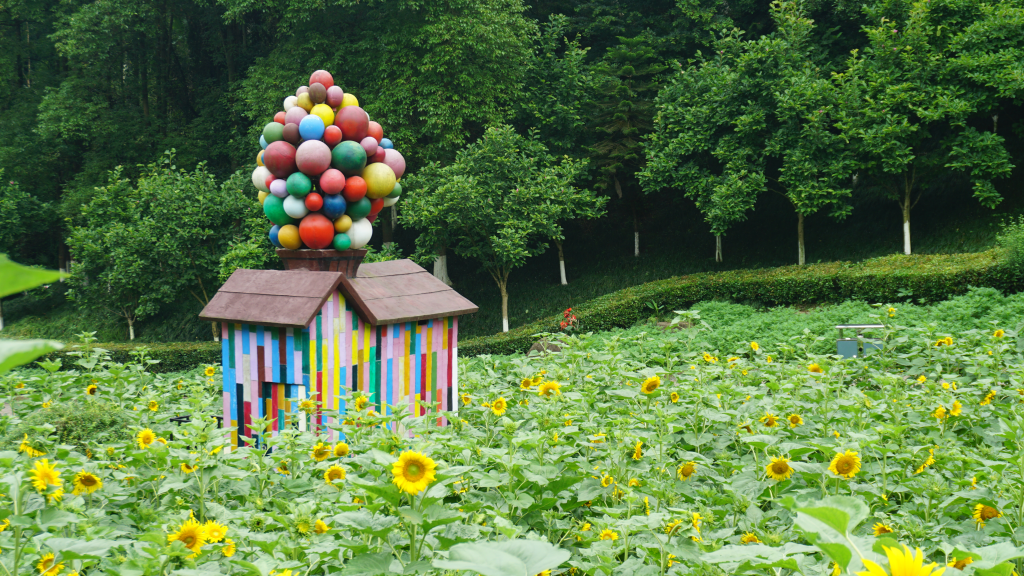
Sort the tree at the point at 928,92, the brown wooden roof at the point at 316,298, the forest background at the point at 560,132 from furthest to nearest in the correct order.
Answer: the forest background at the point at 560,132, the tree at the point at 928,92, the brown wooden roof at the point at 316,298

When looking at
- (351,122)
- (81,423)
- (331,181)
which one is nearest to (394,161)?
(351,122)

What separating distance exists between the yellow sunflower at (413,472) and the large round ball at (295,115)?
12.9 ft

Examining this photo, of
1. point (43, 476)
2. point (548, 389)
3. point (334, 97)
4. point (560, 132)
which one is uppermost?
point (560, 132)

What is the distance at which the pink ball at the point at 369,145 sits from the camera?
17.1ft

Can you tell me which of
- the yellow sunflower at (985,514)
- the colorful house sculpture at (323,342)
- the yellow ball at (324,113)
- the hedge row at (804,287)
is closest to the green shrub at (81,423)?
the colorful house sculpture at (323,342)

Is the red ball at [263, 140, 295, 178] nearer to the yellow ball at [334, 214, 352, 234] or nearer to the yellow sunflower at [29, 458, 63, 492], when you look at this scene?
the yellow ball at [334, 214, 352, 234]

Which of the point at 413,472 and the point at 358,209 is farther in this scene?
the point at 358,209

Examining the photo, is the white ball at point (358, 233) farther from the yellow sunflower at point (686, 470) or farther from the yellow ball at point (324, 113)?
the yellow sunflower at point (686, 470)

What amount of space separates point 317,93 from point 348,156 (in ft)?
1.88

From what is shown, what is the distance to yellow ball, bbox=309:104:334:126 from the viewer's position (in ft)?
16.5

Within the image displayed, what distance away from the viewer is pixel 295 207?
16.3ft

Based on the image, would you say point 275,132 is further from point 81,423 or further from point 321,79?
point 81,423

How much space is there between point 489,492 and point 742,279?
11.7 m

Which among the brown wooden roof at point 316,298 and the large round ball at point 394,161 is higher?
the large round ball at point 394,161
